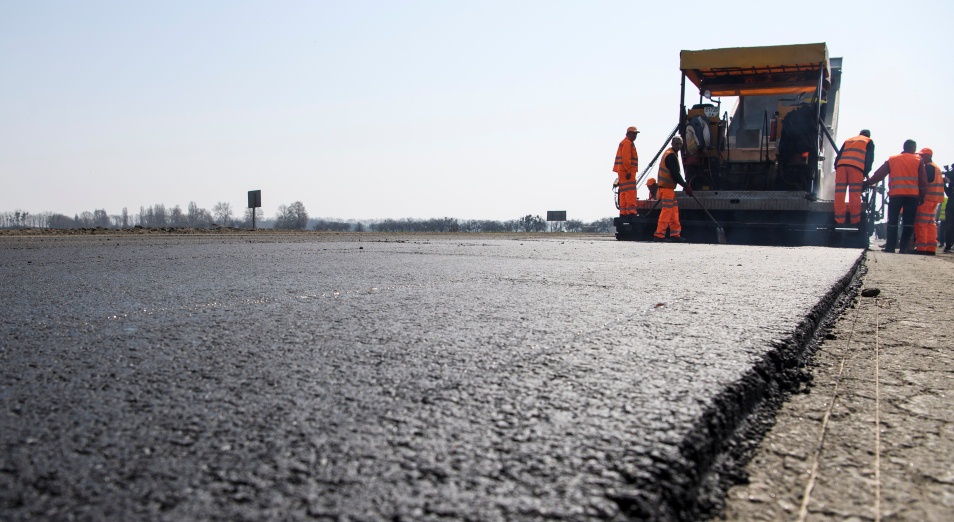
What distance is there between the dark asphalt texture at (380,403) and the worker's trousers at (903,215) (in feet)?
34.0

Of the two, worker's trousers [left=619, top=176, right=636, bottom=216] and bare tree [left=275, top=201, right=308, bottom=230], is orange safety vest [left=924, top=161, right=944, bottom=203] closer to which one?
worker's trousers [left=619, top=176, right=636, bottom=216]

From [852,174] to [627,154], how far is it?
389 cm

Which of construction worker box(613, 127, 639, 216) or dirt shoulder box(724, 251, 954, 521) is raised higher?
construction worker box(613, 127, 639, 216)

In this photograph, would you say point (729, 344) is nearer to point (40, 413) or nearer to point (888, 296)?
point (40, 413)

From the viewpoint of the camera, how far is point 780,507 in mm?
1087

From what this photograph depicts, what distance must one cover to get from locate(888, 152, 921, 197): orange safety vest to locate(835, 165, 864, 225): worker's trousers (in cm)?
50

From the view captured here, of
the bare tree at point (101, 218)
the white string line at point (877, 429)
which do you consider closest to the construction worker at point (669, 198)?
the white string line at point (877, 429)

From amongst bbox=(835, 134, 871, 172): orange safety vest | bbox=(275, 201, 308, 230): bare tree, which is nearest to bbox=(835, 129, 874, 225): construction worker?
bbox=(835, 134, 871, 172): orange safety vest

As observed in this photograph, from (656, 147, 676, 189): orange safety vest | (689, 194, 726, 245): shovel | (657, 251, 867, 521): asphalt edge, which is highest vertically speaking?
(656, 147, 676, 189): orange safety vest

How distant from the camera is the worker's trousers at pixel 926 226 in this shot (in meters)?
11.4

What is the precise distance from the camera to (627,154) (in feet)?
44.5

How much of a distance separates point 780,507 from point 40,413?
4.06 feet

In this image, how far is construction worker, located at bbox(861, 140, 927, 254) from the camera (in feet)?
37.0

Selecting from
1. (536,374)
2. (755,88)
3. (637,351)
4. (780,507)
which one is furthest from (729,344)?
(755,88)
